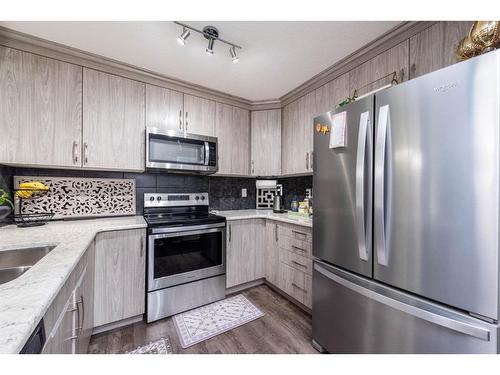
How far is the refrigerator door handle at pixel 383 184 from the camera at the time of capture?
106 cm

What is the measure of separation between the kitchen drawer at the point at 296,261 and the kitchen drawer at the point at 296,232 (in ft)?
0.57

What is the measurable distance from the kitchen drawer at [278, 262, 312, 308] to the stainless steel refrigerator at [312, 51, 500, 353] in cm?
52

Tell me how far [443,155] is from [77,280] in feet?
5.80

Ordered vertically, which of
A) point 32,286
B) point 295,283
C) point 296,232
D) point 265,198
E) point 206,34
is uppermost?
point 206,34

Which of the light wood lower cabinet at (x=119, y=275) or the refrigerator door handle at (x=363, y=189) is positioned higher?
the refrigerator door handle at (x=363, y=189)

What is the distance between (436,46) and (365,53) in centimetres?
51

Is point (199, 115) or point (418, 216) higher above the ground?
point (199, 115)

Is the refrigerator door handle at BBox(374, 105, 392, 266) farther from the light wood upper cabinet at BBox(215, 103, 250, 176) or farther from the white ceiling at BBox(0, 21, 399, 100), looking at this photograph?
the light wood upper cabinet at BBox(215, 103, 250, 176)

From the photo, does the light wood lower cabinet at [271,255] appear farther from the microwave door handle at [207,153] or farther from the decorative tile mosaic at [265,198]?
the microwave door handle at [207,153]

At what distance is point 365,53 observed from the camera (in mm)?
1729

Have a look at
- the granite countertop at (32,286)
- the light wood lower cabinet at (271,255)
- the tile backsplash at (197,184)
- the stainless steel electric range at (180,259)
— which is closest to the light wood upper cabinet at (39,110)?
the tile backsplash at (197,184)

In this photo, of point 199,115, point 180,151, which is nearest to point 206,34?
point 199,115

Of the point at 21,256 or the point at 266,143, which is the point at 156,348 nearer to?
the point at 21,256
